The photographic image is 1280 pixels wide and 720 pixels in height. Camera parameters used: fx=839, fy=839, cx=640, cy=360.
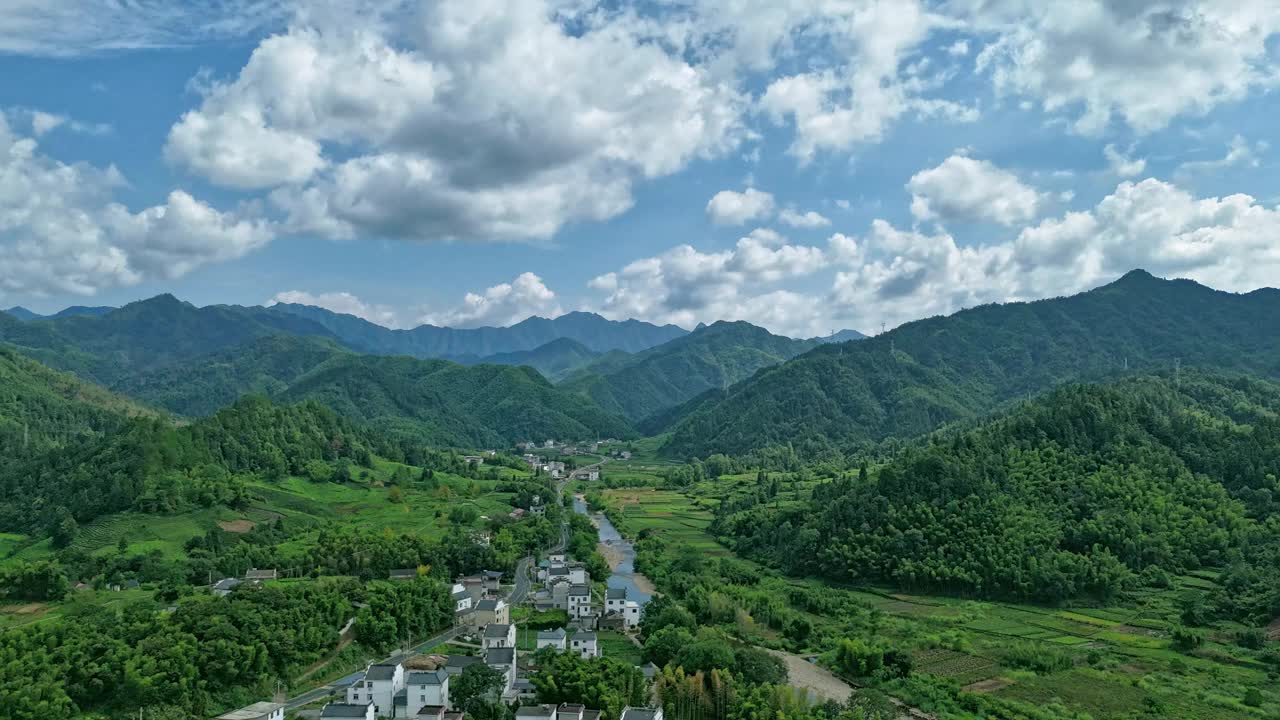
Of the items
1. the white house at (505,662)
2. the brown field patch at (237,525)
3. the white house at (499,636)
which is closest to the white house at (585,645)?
the white house at (499,636)

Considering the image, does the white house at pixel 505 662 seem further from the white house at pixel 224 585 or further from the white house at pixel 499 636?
the white house at pixel 224 585

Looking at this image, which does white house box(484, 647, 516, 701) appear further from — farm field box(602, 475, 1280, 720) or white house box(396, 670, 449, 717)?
farm field box(602, 475, 1280, 720)

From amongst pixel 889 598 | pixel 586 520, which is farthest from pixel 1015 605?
pixel 586 520

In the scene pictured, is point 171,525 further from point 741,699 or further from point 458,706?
point 741,699

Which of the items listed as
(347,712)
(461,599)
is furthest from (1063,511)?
(347,712)

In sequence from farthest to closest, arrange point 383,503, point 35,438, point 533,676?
1. point 35,438
2. point 383,503
3. point 533,676

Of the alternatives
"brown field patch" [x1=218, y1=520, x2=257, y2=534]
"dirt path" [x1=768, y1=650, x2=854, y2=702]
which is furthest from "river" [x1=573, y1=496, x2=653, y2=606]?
"brown field patch" [x1=218, y1=520, x2=257, y2=534]


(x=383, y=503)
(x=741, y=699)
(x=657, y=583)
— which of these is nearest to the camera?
(x=741, y=699)
